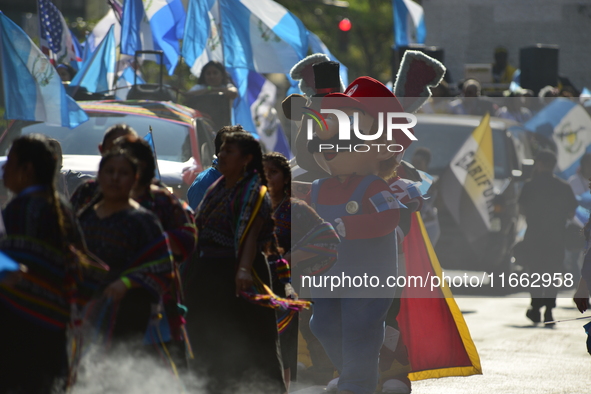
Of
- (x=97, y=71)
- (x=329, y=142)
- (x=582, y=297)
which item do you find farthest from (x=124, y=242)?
(x=97, y=71)

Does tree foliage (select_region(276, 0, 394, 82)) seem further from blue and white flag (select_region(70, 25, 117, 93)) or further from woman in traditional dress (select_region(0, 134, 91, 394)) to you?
woman in traditional dress (select_region(0, 134, 91, 394))

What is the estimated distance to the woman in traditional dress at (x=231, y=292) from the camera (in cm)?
538

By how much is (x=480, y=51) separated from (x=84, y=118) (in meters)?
20.6

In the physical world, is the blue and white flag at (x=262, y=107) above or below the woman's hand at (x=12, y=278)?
below

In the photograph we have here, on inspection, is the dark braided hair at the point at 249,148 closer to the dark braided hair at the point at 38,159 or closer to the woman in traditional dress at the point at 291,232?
the woman in traditional dress at the point at 291,232

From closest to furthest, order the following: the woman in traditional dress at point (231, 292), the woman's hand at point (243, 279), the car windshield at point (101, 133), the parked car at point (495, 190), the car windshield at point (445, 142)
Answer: the woman's hand at point (243, 279)
the woman in traditional dress at point (231, 292)
the car windshield at point (101, 133)
the parked car at point (495, 190)
the car windshield at point (445, 142)

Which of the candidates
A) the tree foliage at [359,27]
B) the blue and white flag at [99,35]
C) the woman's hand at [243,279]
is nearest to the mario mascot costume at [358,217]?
the woman's hand at [243,279]

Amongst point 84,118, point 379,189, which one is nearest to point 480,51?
point 84,118

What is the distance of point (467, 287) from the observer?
13.9 meters

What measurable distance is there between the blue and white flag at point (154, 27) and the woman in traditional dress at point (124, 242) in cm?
872

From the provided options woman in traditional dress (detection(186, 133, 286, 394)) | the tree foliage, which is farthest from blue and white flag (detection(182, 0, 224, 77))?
the tree foliage

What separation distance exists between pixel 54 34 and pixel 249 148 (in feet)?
25.8

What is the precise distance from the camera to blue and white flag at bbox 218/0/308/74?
12750 mm

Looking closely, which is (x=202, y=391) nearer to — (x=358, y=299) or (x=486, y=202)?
(x=358, y=299)
